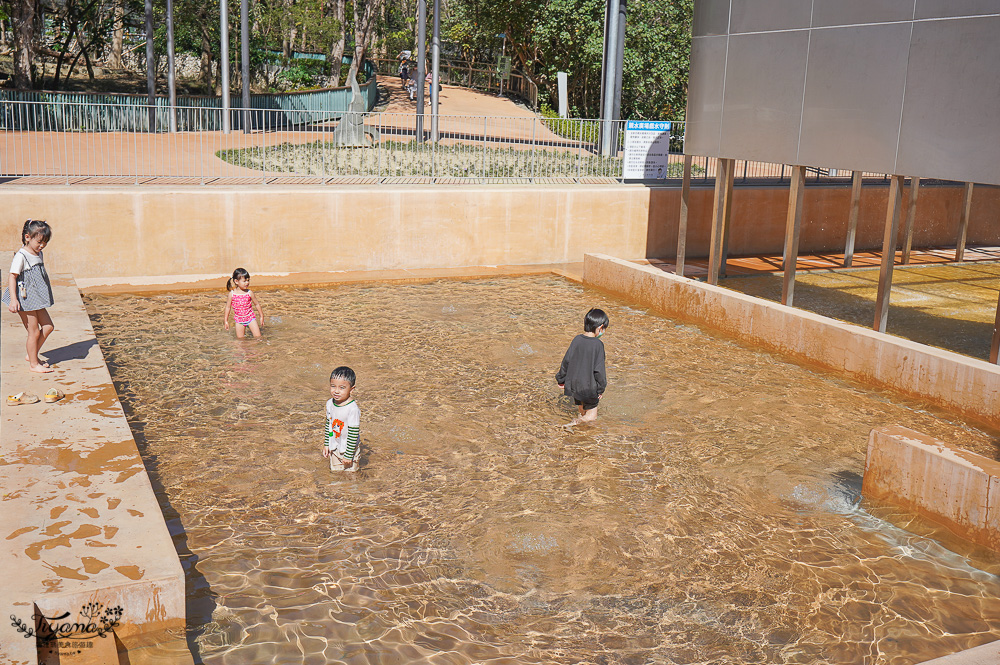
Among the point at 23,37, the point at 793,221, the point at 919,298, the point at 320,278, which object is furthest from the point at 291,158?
the point at 23,37

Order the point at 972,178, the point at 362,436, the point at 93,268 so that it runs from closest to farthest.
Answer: the point at 362,436, the point at 972,178, the point at 93,268

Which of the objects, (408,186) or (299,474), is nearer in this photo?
(299,474)

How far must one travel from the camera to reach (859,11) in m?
11.6

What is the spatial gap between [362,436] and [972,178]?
7.68m

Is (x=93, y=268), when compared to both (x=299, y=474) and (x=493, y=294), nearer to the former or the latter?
(x=493, y=294)

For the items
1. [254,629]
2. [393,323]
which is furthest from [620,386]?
[254,629]

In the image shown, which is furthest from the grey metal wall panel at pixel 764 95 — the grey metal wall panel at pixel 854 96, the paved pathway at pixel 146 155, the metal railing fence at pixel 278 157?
the metal railing fence at pixel 278 157

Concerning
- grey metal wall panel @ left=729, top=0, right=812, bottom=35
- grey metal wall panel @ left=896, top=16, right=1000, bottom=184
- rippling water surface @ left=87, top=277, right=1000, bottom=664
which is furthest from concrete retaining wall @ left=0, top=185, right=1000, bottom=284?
grey metal wall panel @ left=896, top=16, right=1000, bottom=184

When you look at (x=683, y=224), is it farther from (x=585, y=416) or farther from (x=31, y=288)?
(x=31, y=288)

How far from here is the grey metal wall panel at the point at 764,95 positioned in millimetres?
12742

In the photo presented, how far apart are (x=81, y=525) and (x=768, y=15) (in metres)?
11.7

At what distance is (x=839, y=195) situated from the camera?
20.1 meters

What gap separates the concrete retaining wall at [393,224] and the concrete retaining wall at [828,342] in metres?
2.96

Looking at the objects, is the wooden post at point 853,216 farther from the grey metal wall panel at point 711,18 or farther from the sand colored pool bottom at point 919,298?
the grey metal wall panel at point 711,18
